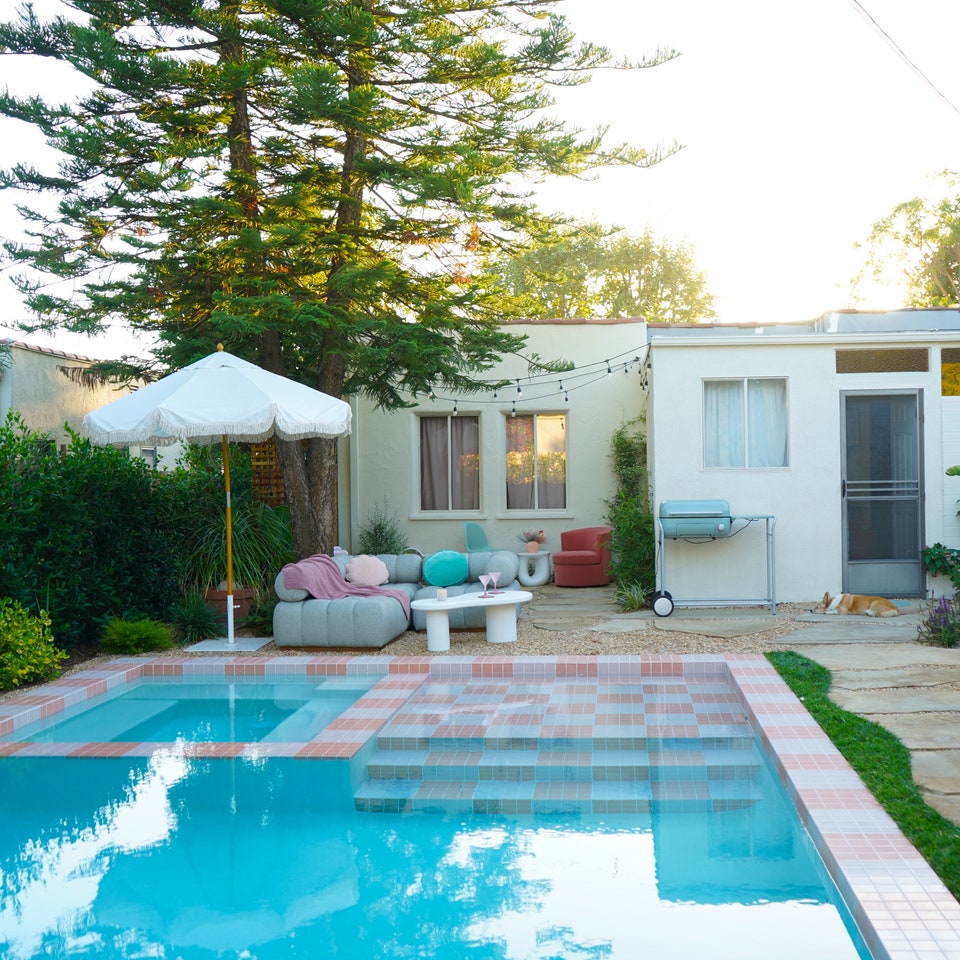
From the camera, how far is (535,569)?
523 inches

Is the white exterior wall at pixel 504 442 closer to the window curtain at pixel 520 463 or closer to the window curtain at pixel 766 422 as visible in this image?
the window curtain at pixel 520 463

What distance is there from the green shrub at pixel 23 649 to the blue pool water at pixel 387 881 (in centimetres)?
233

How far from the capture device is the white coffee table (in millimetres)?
8484

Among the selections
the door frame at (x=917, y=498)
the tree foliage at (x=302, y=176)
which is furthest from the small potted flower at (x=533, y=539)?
the door frame at (x=917, y=498)

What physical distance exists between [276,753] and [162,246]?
6.44 meters

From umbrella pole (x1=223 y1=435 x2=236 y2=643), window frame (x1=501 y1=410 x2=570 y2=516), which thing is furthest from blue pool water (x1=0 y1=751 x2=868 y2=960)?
window frame (x1=501 y1=410 x2=570 y2=516)

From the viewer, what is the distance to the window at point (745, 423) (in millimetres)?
10352

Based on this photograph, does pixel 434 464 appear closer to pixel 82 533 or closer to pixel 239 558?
pixel 239 558

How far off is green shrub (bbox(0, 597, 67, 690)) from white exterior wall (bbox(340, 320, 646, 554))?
6876 millimetres

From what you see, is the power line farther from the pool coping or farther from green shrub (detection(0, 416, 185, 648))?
green shrub (detection(0, 416, 185, 648))

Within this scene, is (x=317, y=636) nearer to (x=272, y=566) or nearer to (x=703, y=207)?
(x=272, y=566)

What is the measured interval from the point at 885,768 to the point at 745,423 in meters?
6.07

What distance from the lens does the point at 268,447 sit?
45.7 ft

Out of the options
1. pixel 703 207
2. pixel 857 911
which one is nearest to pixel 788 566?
pixel 857 911
